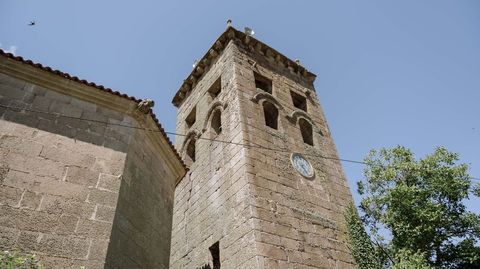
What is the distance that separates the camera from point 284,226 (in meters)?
7.85

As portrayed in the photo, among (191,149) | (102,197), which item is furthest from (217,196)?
(102,197)

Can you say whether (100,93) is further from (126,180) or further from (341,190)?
(341,190)

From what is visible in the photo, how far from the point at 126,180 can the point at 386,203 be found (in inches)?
323

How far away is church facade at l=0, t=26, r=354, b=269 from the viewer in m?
4.65

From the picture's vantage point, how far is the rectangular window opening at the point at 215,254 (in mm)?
8450

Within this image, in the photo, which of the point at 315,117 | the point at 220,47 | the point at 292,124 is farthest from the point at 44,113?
the point at 315,117

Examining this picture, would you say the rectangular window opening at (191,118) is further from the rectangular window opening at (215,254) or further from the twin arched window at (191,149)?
the rectangular window opening at (215,254)

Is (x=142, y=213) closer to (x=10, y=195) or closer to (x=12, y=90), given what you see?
(x=10, y=195)

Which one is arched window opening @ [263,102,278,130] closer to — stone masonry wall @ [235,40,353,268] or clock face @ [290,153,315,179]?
stone masonry wall @ [235,40,353,268]

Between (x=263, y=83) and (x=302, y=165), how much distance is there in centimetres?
423

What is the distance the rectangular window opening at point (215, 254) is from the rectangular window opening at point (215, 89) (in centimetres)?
623

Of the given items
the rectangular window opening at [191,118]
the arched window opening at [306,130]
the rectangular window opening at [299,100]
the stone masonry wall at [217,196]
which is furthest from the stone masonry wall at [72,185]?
the rectangular window opening at [299,100]

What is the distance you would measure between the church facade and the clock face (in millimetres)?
53

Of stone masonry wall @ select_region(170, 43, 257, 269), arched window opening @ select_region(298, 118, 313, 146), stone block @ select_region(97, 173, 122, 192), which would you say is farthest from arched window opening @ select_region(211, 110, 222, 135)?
stone block @ select_region(97, 173, 122, 192)
